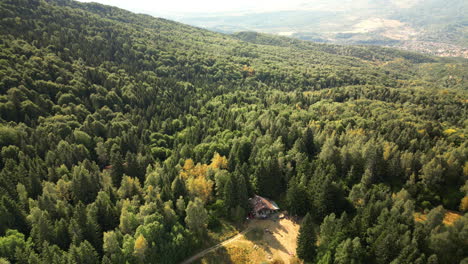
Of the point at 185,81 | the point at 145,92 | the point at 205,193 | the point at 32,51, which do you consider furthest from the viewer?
the point at 185,81

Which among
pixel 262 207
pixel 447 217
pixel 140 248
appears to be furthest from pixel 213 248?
pixel 447 217

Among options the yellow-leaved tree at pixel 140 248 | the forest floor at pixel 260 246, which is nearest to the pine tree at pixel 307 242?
the forest floor at pixel 260 246

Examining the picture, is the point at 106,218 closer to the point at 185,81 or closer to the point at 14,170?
the point at 14,170

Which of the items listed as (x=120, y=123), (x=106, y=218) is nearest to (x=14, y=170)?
(x=106, y=218)

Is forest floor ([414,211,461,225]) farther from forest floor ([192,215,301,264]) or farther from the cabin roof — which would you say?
the cabin roof

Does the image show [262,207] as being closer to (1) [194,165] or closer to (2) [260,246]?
(2) [260,246]

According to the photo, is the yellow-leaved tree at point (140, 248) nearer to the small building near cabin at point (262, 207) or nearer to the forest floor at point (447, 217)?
the small building near cabin at point (262, 207)
